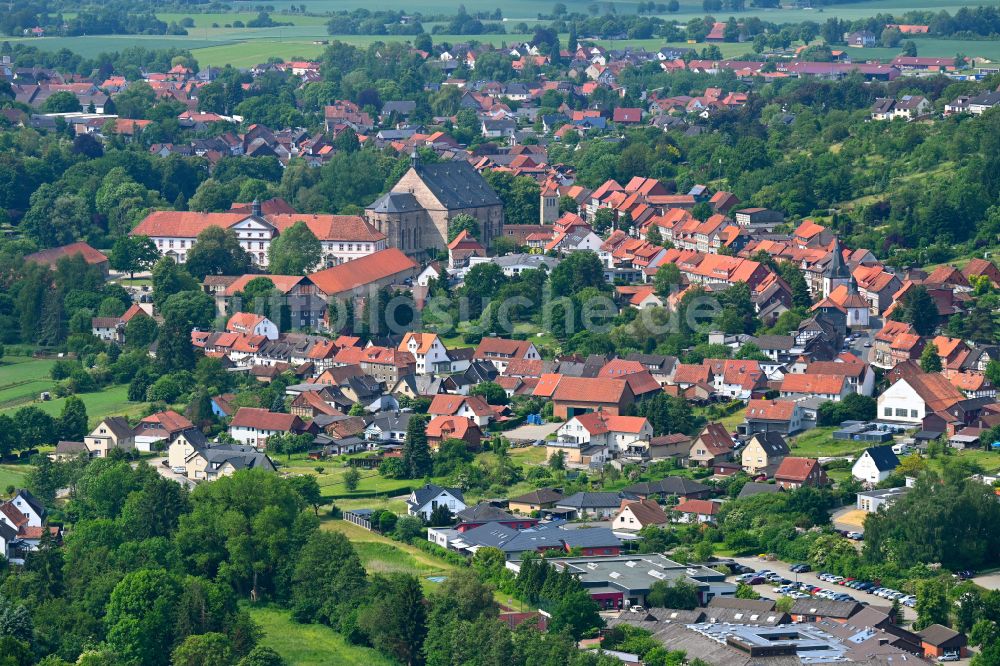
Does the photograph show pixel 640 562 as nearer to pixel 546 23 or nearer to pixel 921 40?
pixel 921 40

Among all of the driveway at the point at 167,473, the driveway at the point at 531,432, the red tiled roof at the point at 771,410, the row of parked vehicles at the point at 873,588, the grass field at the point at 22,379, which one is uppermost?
the red tiled roof at the point at 771,410

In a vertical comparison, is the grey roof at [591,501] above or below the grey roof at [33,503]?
below

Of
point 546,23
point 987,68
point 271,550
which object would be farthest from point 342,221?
point 546,23

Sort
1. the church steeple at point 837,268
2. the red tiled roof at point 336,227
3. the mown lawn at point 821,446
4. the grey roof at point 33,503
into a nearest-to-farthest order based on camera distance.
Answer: the grey roof at point 33,503 → the mown lawn at point 821,446 → the church steeple at point 837,268 → the red tiled roof at point 336,227

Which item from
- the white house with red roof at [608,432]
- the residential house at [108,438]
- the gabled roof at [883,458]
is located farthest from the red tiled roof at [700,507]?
the residential house at [108,438]

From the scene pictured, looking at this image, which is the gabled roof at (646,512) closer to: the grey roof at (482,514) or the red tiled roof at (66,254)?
the grey roof at (482,514)

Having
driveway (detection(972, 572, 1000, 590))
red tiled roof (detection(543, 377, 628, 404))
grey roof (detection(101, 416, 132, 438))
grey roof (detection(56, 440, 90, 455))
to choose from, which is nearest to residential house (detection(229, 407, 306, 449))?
grey roof (detection(101, 416, 132, 438))

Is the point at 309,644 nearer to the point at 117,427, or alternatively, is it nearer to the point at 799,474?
the point at 799,474
